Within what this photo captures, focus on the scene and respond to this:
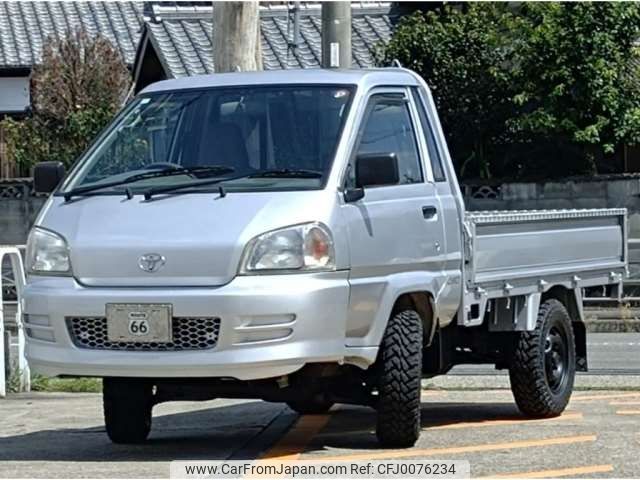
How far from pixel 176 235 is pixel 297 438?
6.50 feet

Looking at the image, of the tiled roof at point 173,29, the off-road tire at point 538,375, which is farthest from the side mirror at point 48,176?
the tiled roof at point 173,29

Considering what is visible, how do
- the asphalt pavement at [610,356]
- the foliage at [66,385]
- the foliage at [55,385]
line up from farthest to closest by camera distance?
the asphalt pavement at [610,356]
the foliage at [66,385]
the foliage at [55,385]

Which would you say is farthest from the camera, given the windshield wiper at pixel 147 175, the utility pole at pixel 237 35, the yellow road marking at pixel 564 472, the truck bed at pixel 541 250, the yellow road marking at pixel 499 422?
the utility pole at pixel 237 35

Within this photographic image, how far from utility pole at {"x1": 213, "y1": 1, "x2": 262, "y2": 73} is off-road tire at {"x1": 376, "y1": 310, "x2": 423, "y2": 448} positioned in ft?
19.3

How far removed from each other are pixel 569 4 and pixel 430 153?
1535 cm

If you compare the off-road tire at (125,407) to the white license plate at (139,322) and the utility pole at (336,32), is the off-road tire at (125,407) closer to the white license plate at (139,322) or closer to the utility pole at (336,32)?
the white license plate at (139,322)

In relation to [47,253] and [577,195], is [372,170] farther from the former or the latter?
[577,195]

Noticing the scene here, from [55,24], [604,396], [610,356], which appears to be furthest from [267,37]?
[604,396]

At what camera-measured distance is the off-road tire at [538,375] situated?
983 centimetres

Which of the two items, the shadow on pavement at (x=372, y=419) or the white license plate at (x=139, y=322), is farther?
the shadow on pavement at (x=372, y=419)

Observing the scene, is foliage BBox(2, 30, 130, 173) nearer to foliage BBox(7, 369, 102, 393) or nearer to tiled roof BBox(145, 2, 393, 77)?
tiled roof BBox(145, 2, 393, 77)

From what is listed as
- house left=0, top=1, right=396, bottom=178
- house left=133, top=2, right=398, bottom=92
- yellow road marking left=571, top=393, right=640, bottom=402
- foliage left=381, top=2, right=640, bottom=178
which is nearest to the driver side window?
yellow road marking left=571, top=393, right=640, bottom=402

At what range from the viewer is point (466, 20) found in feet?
83.3

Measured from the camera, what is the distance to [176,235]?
774 centimetres
